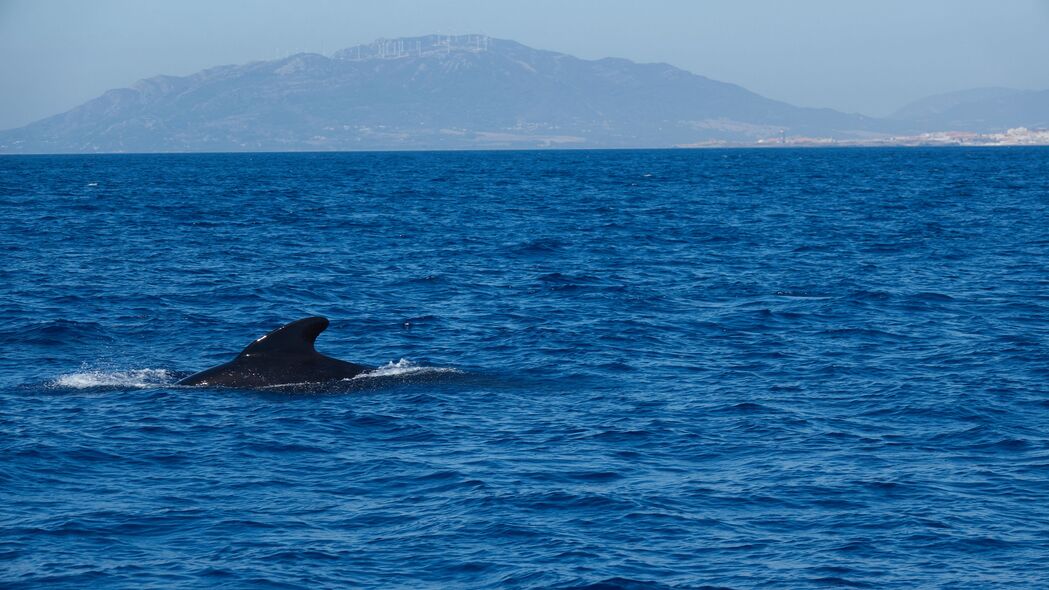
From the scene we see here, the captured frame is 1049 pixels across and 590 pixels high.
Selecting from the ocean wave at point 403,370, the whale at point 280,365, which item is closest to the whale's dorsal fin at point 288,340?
the whale at point 280,365

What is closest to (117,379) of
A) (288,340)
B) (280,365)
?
(280,365)

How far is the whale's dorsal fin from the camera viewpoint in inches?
818

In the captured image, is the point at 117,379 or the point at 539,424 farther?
the point at 117,379

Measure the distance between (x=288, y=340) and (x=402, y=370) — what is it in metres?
2.08

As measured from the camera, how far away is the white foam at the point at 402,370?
21.4 metres

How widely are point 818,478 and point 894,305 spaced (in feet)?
51.5

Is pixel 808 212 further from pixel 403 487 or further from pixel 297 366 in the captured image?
pixel 403 487

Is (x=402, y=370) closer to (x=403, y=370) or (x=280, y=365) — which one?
(x=403, y=370)

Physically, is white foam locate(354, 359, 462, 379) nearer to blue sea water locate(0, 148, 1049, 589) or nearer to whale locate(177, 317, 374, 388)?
blue sea water locate(0, 148, 1049, 589)

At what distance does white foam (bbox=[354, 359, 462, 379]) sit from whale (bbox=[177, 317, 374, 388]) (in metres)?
0.45

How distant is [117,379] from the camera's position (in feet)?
69.3

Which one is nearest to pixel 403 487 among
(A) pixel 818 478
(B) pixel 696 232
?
(A) pixel 818 478

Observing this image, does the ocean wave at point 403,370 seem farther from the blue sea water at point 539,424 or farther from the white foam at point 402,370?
the blue sea water at point 539,424

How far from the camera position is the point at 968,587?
1177 cm
